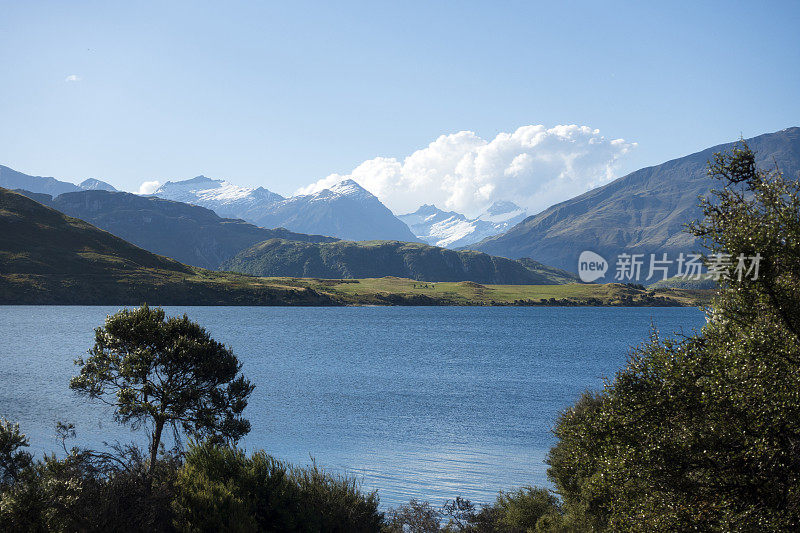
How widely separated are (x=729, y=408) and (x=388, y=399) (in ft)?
201

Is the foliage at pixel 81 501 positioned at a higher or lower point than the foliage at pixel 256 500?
higher

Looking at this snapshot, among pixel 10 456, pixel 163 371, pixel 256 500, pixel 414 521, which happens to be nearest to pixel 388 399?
pixel 163 371

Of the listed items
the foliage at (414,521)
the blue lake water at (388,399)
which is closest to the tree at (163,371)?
the foliage at (414,521)

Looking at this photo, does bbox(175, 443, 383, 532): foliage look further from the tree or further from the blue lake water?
the blue lake water

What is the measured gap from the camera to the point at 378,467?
43812 mm

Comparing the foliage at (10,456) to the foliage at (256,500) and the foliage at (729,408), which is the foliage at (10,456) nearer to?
the foliage at (256,500)

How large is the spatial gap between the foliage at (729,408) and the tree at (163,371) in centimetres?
2170

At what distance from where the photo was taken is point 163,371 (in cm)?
3111

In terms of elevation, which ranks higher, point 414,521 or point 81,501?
point 81,501

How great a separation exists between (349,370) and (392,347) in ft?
117

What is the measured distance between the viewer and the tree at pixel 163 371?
30.0m

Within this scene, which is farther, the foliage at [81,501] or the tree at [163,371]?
the tree at [163,371]

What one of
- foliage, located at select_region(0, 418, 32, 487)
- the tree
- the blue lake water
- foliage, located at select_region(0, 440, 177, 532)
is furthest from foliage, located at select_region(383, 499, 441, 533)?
foliage, located at select_region(0, 418, 32, 487)

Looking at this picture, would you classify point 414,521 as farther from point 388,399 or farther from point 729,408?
point 388,399
